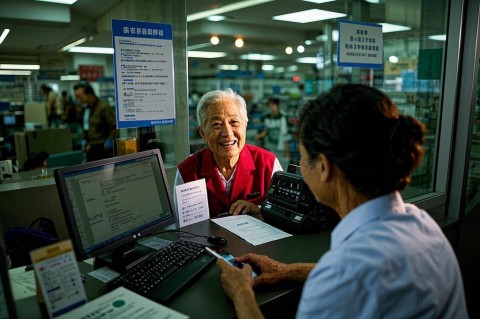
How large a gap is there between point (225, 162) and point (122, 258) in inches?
36.1

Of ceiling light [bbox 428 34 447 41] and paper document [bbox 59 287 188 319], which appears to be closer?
paper document [bbox 59 287 188 319]

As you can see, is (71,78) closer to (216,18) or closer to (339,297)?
(216,18)

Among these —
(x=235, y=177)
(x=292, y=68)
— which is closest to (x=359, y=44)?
(x=235, y=177)

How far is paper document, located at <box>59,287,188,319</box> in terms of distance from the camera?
3.20 feet

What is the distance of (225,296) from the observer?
3.75 feet

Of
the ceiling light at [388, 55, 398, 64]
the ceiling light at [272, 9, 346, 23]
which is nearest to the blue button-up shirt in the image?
the ceiling light at [388, 55, 398, 64]

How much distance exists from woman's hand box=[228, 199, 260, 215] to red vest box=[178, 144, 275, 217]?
10 centimetres

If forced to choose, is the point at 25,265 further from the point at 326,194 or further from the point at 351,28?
the point at 351,28

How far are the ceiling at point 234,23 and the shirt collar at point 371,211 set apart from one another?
227 cm

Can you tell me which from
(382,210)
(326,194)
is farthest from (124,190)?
(382,210)

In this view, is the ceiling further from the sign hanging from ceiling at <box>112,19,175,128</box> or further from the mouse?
the mouse

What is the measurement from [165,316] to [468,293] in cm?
237

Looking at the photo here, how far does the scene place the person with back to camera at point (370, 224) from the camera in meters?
0.79

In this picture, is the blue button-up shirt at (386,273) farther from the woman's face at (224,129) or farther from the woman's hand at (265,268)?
the woman's face at (224,129)
